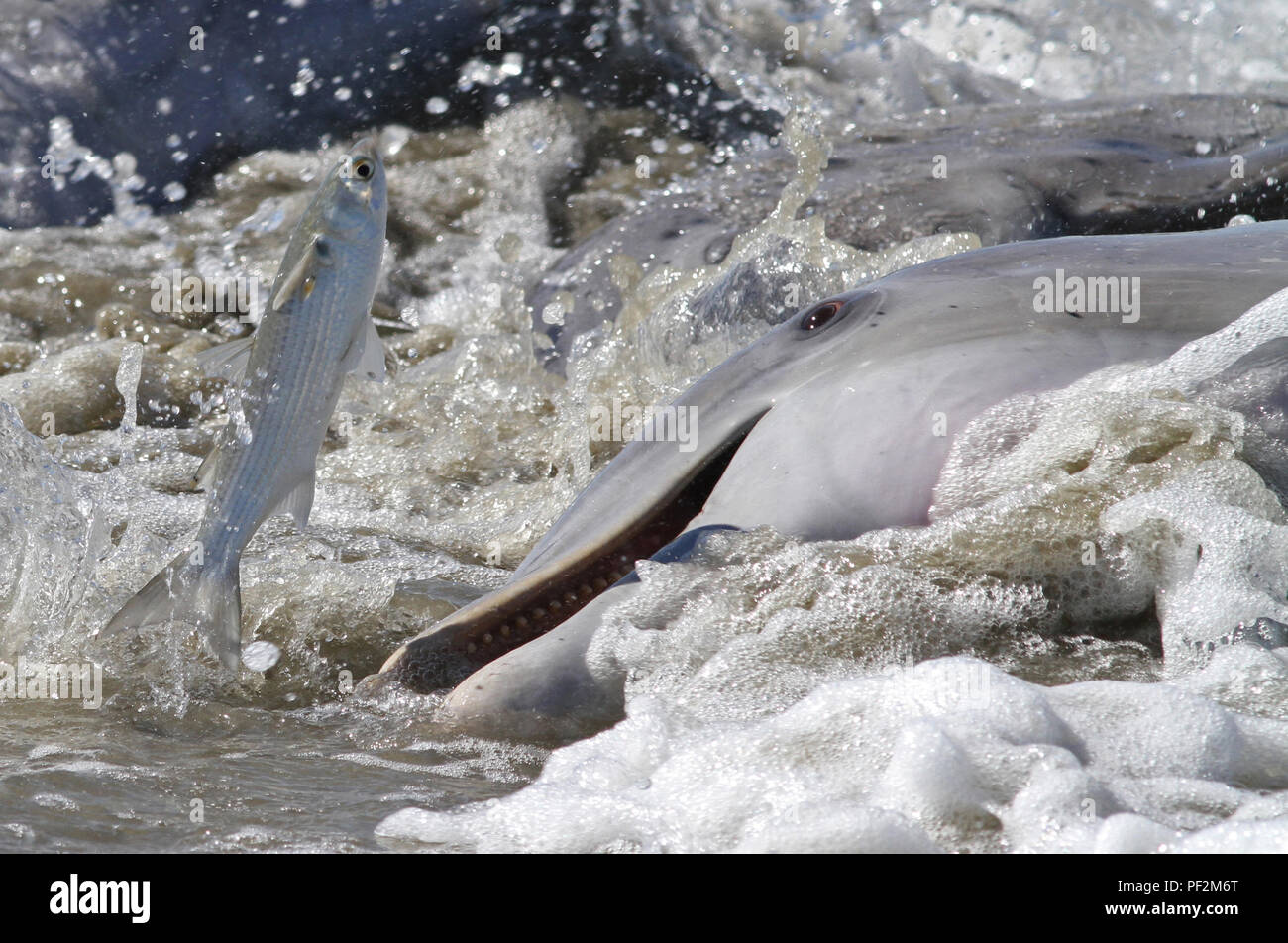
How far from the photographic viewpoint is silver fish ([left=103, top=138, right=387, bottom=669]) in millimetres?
2389

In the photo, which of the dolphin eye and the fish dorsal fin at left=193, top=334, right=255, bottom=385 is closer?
the fish dorsal fin at left=193, top=334, right=255, bottom=385

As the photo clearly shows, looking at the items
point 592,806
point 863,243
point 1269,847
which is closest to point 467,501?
point 863,243

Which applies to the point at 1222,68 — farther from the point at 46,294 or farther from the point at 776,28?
the point at 46,294

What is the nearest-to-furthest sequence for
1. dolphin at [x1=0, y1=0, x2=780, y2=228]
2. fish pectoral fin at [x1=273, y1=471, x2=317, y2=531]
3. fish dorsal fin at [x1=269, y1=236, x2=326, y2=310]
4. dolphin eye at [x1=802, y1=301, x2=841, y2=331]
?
fish dorsal fin at [x1=269, y1=236, x2=326, y2=310] → fish pectoral fin at [x1=273, y1=471, x2=317, y2=531] → dolphin eye at [x1=802, y1=301, x2=841, y2=331] → dolphin at [x1=0, y1=0, x2=780, y2=228]

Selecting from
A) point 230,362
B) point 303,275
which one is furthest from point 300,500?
point 303,275

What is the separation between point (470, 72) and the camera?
8.16 meters

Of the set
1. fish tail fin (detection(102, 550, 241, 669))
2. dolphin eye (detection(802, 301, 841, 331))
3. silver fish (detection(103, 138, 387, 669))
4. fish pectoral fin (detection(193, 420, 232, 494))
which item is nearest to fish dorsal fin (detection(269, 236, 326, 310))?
silver fish (detection(103, 138, 387, 669))

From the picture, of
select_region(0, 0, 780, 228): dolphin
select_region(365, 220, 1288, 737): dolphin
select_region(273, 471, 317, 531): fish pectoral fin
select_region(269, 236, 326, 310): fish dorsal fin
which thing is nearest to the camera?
select_region(365, 220, 1288, 737): dolphin

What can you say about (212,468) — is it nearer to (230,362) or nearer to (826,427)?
(230,362)

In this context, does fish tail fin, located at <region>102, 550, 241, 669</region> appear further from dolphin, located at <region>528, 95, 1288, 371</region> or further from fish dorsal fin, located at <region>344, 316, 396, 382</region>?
dolphin, located at <region>528, 95, 1288, 371</region>

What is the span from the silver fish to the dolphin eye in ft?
2.81

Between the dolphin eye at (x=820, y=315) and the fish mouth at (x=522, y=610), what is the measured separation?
435 millimetres

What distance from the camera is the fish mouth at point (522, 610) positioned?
2312mm
